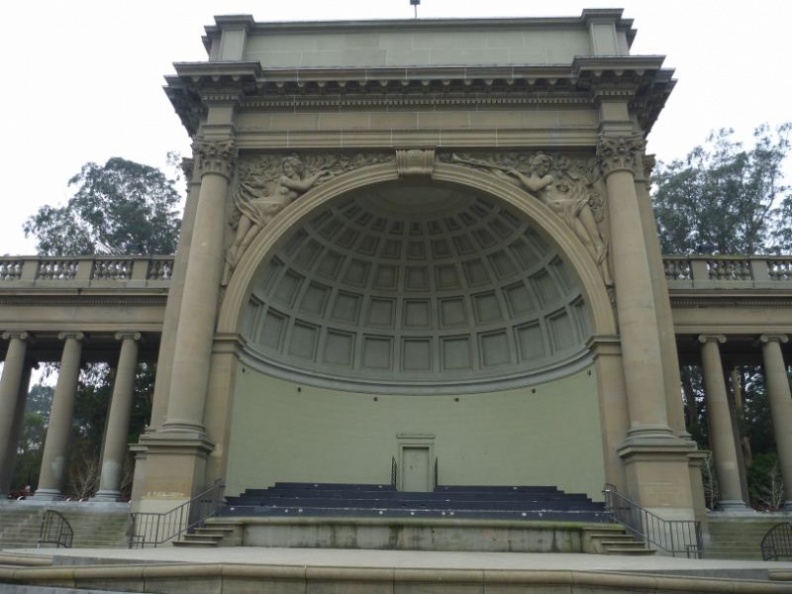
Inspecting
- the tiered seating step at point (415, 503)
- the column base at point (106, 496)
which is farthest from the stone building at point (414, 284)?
the tiered seating step at point (415, 503)

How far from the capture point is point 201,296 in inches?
679

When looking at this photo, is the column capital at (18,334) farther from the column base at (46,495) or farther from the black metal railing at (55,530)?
the black metal railing at (55,530)

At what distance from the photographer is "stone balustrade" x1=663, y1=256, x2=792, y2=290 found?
19.5 metres

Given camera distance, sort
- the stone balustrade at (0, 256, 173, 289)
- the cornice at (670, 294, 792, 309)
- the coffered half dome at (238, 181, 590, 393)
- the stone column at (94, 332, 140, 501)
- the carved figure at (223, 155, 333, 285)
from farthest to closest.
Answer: the stone balustrade at (0, 256, 173, 289) < the coffered half dome at (238, 181, 590, 393) < the cornice at (670, 294, 792, 309) < the carved figure at (223, 155, 333, 285) < the stone column at (94, 332, 140, 501)

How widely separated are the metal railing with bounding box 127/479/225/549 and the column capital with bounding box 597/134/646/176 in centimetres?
1401

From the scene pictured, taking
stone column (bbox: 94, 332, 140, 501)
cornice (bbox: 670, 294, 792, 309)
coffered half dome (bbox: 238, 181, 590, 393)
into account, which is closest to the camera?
stone column (bbox: 94, 332, 140, 501)

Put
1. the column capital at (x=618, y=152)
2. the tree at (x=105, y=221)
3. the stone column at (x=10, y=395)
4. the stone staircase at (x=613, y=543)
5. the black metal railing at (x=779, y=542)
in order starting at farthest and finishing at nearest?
the tree at (x=105, y=221) < the stone column at (x=10, y=395) < the column capital at (x=618, y=152) < the black metal railing at (x=779, y=542) < the stone staircase at (x=613, y=543)

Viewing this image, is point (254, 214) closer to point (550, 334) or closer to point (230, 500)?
point (230, 500)

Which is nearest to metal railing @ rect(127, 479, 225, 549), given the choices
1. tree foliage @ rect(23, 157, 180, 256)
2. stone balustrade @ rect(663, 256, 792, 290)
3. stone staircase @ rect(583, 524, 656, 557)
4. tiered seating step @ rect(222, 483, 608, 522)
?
tiered seating step @ rect(222, 483, 608, 522)

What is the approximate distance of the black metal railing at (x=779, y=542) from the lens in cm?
1491

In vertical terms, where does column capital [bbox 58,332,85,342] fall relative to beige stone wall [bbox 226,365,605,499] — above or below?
above

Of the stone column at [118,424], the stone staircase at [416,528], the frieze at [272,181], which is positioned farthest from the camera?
the frieze at [272,181]

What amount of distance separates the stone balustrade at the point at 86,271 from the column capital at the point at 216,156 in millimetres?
4014

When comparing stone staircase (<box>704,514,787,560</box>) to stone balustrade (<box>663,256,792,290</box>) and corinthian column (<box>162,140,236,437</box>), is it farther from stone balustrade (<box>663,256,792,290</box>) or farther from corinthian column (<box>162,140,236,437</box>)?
corinthian column (<box>162,140,236,437</box>)
